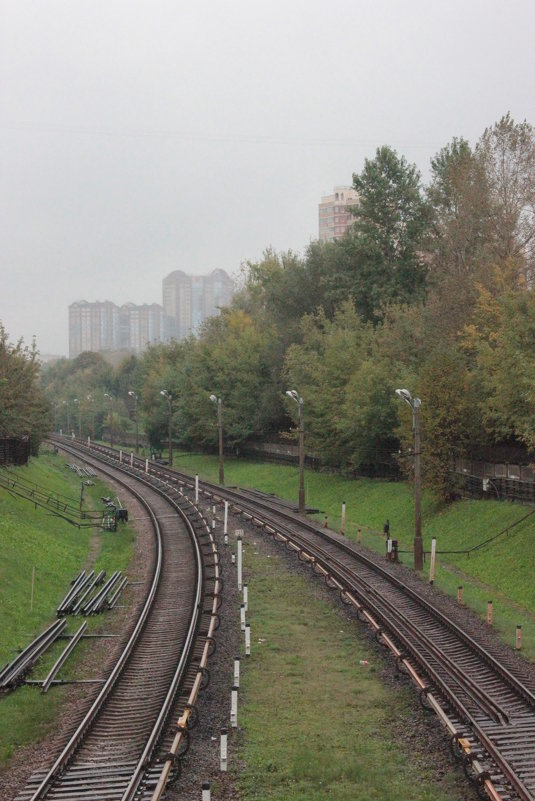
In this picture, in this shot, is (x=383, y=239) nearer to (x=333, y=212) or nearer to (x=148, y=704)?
(x=148, y=704)

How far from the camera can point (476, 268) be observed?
48.8m

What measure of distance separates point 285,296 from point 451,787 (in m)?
65.8

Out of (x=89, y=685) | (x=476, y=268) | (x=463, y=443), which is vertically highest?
(x=476, y=268)

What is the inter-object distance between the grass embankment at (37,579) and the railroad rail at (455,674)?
22.2 ft

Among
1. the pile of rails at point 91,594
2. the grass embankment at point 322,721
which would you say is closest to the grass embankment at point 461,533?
the grass embankment at point 322,721

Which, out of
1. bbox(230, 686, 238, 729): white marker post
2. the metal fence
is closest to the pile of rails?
bbox(230, 686, 238, 729): white marker post

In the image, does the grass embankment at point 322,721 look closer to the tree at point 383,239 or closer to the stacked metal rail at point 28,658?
the stacked metal rail at point 28,658

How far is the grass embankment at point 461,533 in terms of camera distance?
23.6 meters

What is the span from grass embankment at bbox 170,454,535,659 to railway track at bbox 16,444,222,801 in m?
7.34

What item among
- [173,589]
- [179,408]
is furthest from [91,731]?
[179,408]

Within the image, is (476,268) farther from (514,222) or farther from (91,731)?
(91,731)

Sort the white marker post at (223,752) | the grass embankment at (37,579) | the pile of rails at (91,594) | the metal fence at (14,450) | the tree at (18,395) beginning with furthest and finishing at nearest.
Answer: the metal fence at (14,450) → the tree at (18,395) → the pile of rails at (91,594) → the grass embankment at (37,579) → the white marker post at (223,752)

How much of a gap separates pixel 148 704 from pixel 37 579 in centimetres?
1207

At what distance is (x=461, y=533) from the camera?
3331cm
